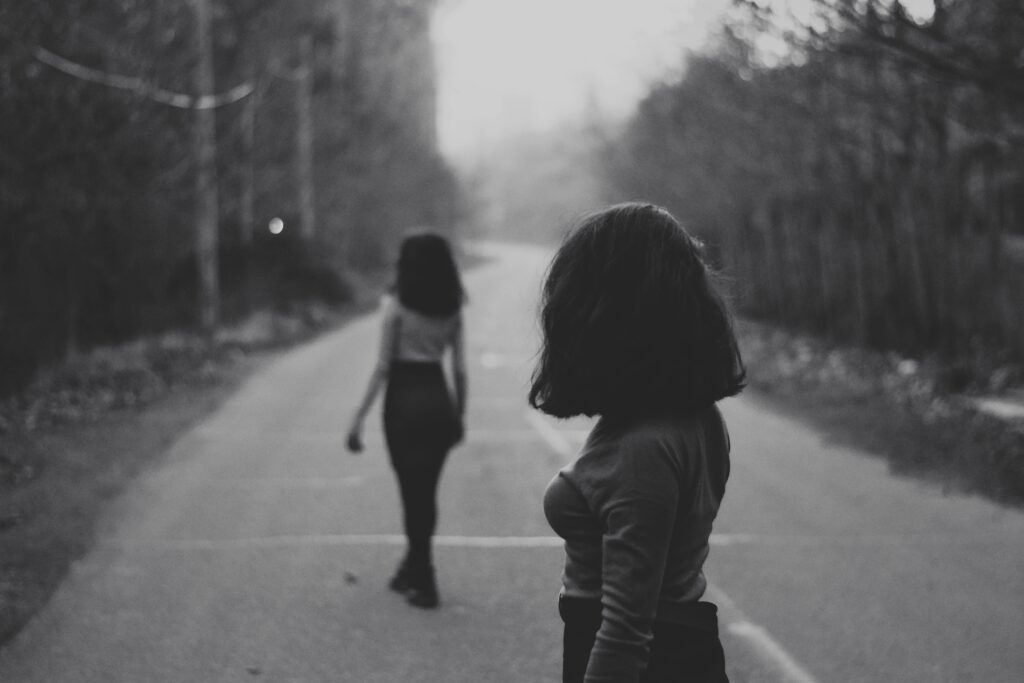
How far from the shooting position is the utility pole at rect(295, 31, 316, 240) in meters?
30.3

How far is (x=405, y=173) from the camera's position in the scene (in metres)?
49.4

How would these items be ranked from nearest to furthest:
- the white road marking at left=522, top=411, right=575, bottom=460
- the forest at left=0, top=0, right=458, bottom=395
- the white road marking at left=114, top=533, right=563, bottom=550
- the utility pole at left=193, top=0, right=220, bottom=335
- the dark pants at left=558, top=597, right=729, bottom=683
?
the dark pants at left=558, top=597, right=729, bottom=683 < the white road marking at left=114, top=533, right=563, bottom=550 < the white road marking at left=522, top=411, right=575, bottom=460 < the forest at left=0, top=0, right=458, bottom=395 < the utility pole at left=193, top=0, right=220, bottom=335

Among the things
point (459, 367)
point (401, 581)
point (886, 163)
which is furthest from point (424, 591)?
point (886, 163)

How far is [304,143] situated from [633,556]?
29630 millimetres

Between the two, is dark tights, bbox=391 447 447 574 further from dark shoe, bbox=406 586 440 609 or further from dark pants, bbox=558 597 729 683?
dark pants, bbox=558 597 729 683

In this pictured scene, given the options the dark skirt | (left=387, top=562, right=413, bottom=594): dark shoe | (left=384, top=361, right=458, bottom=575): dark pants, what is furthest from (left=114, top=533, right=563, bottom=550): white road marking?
the dark skirt

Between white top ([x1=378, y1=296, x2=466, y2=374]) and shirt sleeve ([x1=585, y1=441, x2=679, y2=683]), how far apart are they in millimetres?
3949

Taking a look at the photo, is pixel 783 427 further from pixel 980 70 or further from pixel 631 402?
pixel 631 402

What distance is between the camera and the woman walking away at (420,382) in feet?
19.5

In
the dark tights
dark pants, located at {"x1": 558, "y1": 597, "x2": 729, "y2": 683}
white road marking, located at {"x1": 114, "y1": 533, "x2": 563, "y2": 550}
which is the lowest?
white road marking, located at {"x1": 114, "y1": 533, "x2": 563, "y2": 550}

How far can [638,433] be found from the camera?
2.16 metres

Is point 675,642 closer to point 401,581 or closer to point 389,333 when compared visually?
point 389,333

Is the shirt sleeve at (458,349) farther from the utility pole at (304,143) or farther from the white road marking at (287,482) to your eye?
the utility pole at (304,143)

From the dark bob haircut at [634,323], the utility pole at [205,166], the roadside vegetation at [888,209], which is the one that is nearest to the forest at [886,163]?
the roadside vegetation at [888,209]
